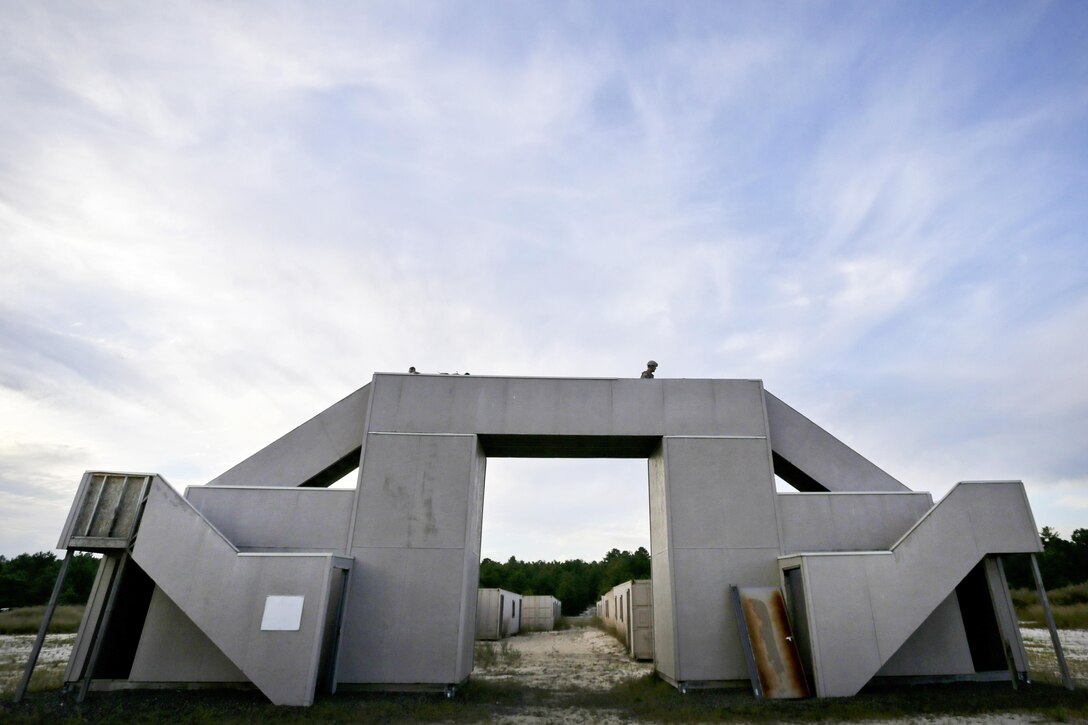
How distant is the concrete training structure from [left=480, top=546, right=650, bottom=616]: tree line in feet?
117

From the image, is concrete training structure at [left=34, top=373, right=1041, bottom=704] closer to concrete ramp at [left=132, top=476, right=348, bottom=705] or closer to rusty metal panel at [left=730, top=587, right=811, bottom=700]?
concrete ramp at [left=132, top=476, right=348, bottom=705]

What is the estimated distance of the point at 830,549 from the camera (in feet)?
38.8

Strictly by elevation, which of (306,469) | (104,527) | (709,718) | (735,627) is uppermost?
(306,469)

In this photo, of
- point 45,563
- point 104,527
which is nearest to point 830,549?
point 104,527

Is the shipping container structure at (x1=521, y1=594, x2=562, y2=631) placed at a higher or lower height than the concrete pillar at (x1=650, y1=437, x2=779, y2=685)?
lower

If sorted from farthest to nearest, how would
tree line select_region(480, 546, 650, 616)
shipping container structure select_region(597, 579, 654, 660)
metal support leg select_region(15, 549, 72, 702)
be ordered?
1. tree line select_region(480, 546, 650, 616)
2. shipping container structure select_region(597, 579, 654, 660)
3. metal support leg select_region(15, 549, 72, 702)

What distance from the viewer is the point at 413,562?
11.5 meters

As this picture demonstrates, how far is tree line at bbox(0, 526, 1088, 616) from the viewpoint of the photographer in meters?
33.6

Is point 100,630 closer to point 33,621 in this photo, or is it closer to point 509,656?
point 509,656

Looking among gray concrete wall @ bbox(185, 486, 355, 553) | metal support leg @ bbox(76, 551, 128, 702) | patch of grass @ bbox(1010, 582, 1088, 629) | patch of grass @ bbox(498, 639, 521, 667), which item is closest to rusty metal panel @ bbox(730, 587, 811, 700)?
patch of grass @ bbox(498, 639, 521, 667)

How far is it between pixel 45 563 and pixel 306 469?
39.4 meters

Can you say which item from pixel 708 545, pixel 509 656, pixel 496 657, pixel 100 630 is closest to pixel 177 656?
pixel 100 630

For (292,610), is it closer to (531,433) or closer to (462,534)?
(462,534)

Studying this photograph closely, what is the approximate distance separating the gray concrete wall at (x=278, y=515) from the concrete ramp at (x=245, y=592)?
1612mm
